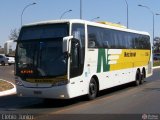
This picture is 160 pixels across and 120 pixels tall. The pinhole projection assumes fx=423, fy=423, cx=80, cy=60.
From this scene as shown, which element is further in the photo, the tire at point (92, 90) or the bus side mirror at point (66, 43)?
the tire at point (92, 90)

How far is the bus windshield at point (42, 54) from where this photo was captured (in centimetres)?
1503

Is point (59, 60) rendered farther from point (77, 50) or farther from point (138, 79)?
point (138, 79)

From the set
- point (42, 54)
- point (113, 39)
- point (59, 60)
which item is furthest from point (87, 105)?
point (113, 39)

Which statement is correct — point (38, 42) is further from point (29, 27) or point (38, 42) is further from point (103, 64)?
point (103, 64)

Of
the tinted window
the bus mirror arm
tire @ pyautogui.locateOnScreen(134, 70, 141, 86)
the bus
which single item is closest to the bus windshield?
the bus

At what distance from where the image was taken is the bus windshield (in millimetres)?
15031

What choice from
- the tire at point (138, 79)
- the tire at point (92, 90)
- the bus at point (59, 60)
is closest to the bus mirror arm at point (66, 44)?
the bus at point (59, 60)

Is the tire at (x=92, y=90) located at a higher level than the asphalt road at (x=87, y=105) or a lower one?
higher

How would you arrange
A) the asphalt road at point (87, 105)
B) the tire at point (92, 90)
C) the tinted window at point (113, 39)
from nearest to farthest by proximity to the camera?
the asphalt road at point (87, 105), the tire at point (92, 90), the tinted window at point (113, 39)

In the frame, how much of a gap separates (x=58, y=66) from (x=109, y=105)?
2294mm

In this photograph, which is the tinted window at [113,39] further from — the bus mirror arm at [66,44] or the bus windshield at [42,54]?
the bus mirror arm at [66,44]

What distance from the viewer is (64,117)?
1230 cm

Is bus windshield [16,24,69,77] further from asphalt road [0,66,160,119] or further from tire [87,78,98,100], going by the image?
tire [87,78,98,100]

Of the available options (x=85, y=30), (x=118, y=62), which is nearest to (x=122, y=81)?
(x=118, y=62)
